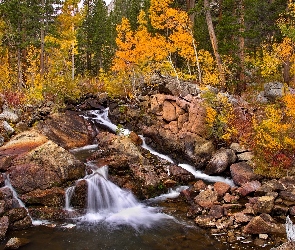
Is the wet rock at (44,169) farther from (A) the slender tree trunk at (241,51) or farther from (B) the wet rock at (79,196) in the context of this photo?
(A) the slender tree trunk at (241,51)

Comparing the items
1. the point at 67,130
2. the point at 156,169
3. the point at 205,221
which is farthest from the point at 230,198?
the point at 67,130

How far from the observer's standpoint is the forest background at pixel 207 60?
56.9ft

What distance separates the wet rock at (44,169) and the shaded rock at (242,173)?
8306 mm

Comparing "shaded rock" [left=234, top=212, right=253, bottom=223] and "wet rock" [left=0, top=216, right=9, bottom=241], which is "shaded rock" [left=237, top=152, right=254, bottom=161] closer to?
"shaded rock" [left=234, top=212, right=253, bottom=223]

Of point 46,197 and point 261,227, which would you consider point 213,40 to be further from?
point 46,197

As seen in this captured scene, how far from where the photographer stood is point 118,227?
12.4 m

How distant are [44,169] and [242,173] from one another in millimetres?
10408

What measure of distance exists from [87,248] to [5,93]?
18.7 meters

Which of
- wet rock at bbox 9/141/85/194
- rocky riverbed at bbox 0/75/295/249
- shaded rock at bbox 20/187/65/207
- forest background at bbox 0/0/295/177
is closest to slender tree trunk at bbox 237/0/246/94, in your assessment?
forest background at bbox 0/0/295/177

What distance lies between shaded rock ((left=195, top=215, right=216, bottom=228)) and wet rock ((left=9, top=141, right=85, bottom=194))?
6.27 m

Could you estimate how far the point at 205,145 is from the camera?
18891 millimetres

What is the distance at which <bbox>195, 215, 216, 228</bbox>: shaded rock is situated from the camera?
12.2 meters

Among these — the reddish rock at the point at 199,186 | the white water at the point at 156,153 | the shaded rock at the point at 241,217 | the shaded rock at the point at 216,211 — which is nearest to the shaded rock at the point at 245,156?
the white water at the point at 156,153

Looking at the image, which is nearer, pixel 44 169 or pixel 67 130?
pixel 44 169
